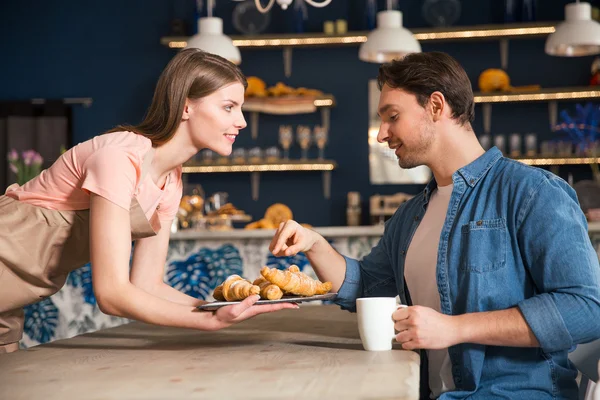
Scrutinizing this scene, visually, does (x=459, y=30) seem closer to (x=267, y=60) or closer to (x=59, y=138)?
(x=267, y=60)

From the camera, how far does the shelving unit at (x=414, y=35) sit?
6.48 meters

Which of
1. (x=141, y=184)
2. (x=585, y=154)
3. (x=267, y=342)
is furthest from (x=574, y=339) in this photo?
(x=585, y=154)

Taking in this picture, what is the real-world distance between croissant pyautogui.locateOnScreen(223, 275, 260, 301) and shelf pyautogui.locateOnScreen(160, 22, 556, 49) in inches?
205

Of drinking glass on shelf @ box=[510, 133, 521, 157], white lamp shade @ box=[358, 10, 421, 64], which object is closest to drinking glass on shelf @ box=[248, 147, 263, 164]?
white lamp shade @ box=[358, 10, 421, 64]

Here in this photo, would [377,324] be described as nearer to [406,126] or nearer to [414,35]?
[406,126]

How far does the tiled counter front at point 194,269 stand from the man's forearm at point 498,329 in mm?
2672

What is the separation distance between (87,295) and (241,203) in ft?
9.60

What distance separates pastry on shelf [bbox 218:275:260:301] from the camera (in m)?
1.56

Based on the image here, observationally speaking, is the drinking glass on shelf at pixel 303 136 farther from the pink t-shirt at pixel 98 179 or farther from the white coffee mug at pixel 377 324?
the white coffee mug at pixel 377 324

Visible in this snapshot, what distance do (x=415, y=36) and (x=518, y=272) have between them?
5.15 m

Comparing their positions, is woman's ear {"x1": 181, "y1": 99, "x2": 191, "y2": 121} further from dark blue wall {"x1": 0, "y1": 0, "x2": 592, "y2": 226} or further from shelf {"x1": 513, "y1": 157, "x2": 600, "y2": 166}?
dark blue wall {"x1": 0, "y1": 0, "x2": 592, "y2": 226}

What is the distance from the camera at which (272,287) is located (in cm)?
157

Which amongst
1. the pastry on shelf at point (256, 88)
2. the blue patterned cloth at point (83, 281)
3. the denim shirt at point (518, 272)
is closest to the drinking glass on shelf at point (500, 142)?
the pastry on shelf at point (256, 88)

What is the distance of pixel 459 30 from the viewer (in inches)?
255
